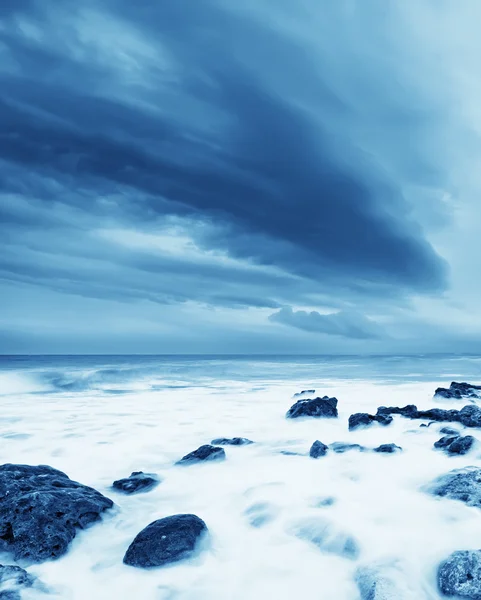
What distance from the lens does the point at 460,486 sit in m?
4.60

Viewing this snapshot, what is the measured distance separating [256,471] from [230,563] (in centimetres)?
238

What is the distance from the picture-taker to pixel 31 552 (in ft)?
11.5

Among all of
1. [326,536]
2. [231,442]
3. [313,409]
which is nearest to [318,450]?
[231,442]

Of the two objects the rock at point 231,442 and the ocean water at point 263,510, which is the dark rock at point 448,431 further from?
the rock at point 231,442

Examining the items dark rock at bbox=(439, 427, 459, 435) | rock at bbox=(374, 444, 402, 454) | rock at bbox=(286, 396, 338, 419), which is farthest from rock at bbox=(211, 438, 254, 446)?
dark rock at bbox=(439, 427, 459, 435)

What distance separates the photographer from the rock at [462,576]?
286 cm

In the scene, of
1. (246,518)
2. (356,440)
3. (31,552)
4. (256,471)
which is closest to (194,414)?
(356,440)

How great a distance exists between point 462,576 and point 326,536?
1197 mm

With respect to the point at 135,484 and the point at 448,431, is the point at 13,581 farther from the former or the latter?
the point at 448,431

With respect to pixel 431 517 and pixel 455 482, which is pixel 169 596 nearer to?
pixel 431 517

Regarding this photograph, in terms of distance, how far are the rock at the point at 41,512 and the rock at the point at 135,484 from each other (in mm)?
671

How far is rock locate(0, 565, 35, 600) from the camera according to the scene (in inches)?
115

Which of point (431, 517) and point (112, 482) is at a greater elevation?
point (431, 517)

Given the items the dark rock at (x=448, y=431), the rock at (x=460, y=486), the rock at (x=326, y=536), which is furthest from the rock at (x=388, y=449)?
the rock at (x=326, y=536)
